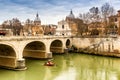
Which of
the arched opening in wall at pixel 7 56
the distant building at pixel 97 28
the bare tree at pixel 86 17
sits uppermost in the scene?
the bare tree at pixel 86 17

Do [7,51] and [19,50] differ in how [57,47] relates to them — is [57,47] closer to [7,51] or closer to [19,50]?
[19,50]

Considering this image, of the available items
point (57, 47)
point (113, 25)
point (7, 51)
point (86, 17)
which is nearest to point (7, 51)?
point (7, 51)

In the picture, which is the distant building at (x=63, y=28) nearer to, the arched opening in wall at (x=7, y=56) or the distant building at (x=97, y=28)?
the distant building at (x=97, y=28)

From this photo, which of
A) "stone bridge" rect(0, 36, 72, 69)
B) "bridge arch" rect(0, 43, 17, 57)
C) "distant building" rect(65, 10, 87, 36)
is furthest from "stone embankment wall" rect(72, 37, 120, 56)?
"bridge arch" rect(0, 43, 17, 57)

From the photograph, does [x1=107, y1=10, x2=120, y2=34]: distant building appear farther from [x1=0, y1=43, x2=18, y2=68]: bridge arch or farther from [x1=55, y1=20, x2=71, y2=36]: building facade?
[x1=0, y1=43, x2=18, y2=68]: bridge arch

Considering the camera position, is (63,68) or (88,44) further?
(88,44)

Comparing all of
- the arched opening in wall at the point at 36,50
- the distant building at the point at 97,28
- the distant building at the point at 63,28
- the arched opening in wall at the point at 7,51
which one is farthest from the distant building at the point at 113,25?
the arched opening in wall at the point at 7,51

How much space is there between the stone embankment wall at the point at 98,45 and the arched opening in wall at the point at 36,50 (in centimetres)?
1142

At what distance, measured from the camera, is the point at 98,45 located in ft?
144

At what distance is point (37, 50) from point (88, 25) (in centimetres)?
2283

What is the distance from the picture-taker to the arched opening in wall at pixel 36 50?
3644 centimetres

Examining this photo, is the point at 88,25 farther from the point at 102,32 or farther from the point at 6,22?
the point at 6,22

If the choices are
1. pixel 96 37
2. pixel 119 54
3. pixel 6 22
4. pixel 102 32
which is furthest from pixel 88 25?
pixel 6 22

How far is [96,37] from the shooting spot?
149 ft
